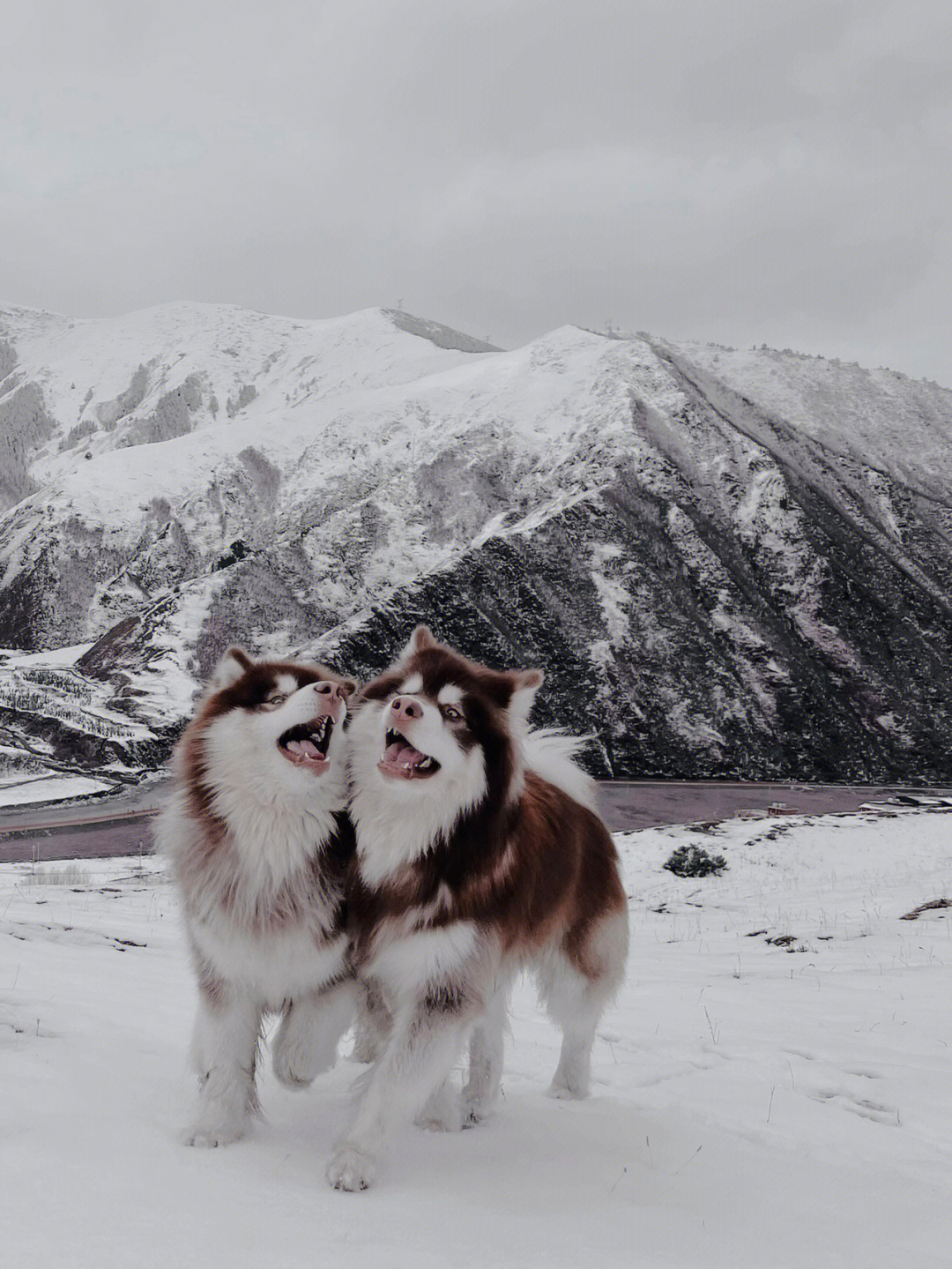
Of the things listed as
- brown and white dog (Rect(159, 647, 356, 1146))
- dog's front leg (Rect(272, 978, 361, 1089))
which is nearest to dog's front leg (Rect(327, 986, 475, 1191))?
dog's front leg (Rect(272, 978, 361, 1089))

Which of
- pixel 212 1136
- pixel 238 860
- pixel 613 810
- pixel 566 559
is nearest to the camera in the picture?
pixel 212 1136

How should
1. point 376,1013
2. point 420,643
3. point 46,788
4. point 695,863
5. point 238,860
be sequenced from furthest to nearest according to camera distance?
point 46,788 < point 695,863 < point 420,643 < point 376,1013 < point 238,860

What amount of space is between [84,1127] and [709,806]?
30574mm

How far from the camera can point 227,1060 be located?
3.13m

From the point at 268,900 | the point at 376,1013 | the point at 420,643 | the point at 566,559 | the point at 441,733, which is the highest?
the point at 566,559

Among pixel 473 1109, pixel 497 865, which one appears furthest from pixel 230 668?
pixel 473 1109

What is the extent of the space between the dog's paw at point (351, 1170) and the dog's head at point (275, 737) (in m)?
1.21

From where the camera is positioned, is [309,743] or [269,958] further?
[309,743]

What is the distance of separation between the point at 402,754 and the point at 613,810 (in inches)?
1110

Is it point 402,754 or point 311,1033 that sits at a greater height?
point 402,754

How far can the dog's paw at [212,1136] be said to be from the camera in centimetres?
289

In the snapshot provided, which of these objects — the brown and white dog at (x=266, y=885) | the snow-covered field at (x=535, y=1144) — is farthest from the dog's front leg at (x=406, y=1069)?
the brown and white dog at (x=266, y=885)

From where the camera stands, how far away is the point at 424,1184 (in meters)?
2.83

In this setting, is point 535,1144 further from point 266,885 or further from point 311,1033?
point 266,885
